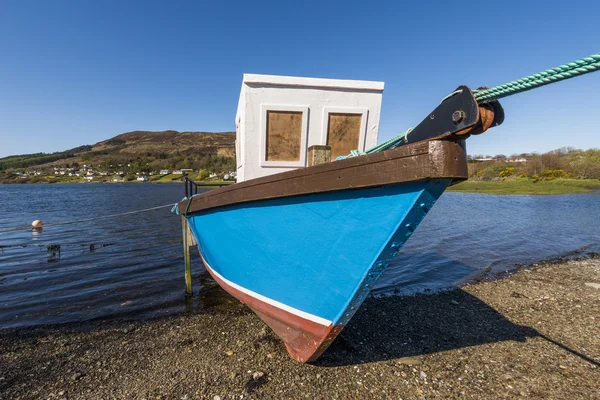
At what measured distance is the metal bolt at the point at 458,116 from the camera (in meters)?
2.22

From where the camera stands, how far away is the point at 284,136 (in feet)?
16.2

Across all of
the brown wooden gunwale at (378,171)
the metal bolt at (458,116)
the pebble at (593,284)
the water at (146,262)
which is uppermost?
the metal bolt at (458,116)

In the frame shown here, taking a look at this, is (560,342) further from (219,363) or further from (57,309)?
(57,309)

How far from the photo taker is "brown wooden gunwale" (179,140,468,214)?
229 cm

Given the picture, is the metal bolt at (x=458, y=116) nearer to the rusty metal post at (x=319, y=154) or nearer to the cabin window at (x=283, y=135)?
the rusty metal post at (x=319, y=154)

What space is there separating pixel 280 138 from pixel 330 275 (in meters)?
2.69

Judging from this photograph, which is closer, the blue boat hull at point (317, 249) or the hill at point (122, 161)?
the blue boat hull at point (317, 249)

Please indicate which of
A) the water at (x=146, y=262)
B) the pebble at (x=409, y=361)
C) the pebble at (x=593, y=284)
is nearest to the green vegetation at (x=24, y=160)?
the water at (x=146, y=262)

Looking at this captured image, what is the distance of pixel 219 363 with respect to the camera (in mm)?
4445

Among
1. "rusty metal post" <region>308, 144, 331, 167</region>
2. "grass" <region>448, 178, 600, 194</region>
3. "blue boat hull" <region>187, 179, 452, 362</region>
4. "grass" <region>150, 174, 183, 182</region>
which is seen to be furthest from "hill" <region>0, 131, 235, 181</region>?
"rusty metal post" <region>308, 144, 331, 167</region>

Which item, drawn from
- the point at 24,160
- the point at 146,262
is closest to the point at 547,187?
the point at 146,262

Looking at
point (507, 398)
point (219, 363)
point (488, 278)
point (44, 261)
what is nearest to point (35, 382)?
point (219, 363)

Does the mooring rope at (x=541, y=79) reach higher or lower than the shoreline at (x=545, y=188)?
higher

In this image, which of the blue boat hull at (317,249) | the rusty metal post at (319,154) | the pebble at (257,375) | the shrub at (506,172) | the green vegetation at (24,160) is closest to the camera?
the blue boat hull at (317,249)
